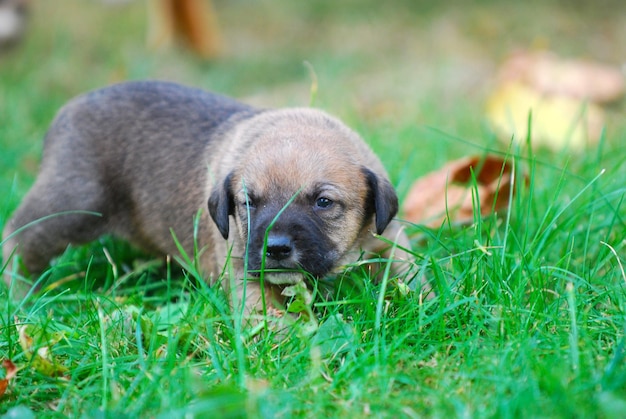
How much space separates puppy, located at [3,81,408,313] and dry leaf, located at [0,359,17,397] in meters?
0.78

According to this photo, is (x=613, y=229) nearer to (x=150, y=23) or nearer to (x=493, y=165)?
(x=493, y=165)

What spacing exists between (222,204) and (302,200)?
482 mm

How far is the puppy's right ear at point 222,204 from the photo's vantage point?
13.2 feet

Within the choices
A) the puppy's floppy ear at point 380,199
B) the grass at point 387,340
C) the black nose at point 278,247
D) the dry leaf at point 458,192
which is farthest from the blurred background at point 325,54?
the black nose at point 278,247

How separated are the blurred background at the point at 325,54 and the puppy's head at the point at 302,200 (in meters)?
2.69

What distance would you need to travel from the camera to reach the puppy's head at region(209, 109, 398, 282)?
370 centimetres

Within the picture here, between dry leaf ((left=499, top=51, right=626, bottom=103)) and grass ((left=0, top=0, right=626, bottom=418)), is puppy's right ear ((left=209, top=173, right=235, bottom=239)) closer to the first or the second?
grass ((left=0, top=0, right=626, bottom=418))

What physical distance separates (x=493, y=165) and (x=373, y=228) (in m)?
1.54

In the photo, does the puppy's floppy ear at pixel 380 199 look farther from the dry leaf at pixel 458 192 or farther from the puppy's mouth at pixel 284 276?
the dry leaf at pixel 458 192

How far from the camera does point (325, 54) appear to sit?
36.6ft

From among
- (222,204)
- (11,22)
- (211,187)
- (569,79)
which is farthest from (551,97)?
(11,22)

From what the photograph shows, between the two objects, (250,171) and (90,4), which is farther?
(90,4)

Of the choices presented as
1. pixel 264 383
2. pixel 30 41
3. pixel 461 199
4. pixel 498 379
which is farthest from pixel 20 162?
pixel 498 379

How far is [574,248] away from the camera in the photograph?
433 cm
